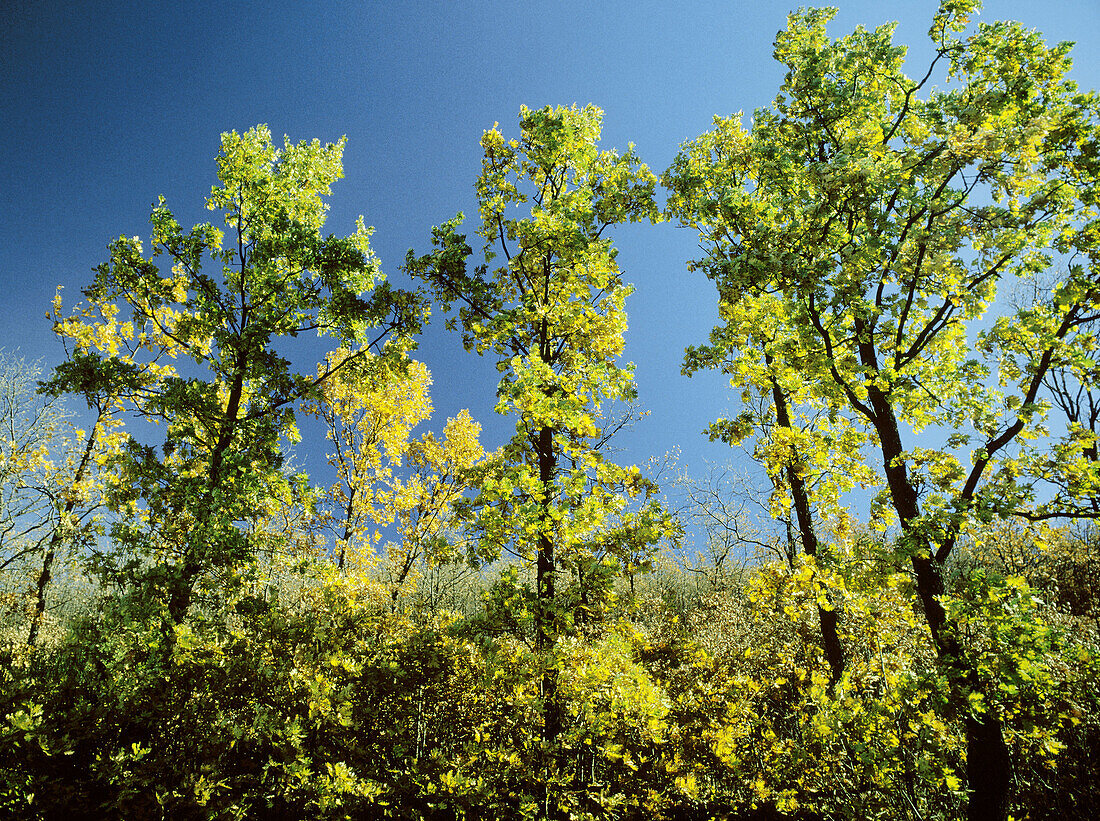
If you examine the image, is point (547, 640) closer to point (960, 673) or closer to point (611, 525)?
point (611, 525)

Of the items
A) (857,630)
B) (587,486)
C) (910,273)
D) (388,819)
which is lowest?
(388,819)

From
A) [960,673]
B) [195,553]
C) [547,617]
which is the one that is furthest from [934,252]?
[195,553]

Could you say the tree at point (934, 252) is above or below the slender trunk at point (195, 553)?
above

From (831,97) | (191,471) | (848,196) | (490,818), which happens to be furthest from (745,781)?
(191,471)

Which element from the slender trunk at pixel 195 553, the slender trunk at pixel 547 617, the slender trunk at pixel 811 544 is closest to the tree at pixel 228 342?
the slender trunk at pixel 195 553

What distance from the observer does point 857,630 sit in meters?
8.07

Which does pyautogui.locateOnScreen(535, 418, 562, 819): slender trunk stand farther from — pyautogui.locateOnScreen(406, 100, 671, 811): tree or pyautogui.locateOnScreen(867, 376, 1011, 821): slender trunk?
pyautogui.locateOnScreen(867, 376, 1011, 821): slender trunk

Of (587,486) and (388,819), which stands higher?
(587,486)

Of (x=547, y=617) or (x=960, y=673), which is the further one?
(x=547, y=617)

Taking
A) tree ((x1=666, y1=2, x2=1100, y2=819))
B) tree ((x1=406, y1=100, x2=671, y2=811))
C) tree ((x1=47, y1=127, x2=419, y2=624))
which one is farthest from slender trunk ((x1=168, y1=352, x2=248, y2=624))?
tree ((x1=666, y1=2, x2=1100, y2=819))

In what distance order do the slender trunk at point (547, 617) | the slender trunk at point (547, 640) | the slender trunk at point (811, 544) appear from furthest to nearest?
the slender trunk at point (811, 544) → the slender trunk at point (547, 617) → the slender trunk at point (547, 640)

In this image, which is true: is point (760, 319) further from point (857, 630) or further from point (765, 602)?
point (857, 630)

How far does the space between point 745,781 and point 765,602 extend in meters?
2.29

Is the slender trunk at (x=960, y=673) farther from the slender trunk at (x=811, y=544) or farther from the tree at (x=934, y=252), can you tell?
the slender trunk at (x=811, y=544)
